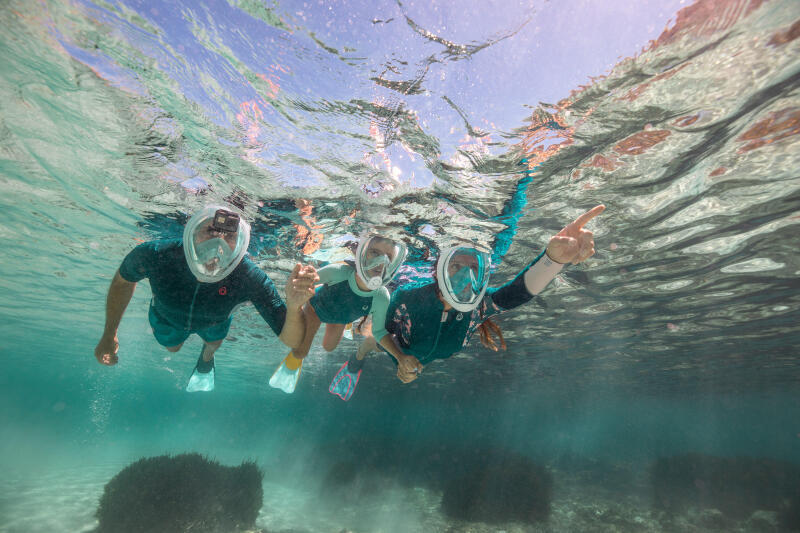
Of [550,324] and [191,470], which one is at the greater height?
[550,324]

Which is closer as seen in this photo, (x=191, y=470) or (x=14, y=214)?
(x=14, y=214)

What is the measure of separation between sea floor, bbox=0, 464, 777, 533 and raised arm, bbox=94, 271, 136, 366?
14.7 m

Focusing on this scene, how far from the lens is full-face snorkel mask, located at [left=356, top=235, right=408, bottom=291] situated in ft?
16.9

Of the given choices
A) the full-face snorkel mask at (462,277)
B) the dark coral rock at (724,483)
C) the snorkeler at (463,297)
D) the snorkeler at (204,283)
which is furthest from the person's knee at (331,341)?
the dark coral rock at (724,483)

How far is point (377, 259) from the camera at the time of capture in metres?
5.23

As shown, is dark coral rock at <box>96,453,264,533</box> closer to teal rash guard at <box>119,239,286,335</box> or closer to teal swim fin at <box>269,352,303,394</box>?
teal swim fin at <box>269,352,303,394</box>

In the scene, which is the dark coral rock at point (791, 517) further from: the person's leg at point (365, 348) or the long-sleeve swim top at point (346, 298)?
the long-sleeve swim top at point (346, 298)

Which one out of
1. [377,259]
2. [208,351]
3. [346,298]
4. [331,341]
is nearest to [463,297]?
[377,259]

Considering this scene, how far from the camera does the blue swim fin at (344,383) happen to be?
8.70 metres

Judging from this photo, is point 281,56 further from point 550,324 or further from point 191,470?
point 550,324

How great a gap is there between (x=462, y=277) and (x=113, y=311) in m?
5.31

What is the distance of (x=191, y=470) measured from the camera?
14.0 meters

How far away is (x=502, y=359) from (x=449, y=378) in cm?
881

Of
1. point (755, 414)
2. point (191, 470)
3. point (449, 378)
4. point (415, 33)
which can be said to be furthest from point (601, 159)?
point (755, 414)
